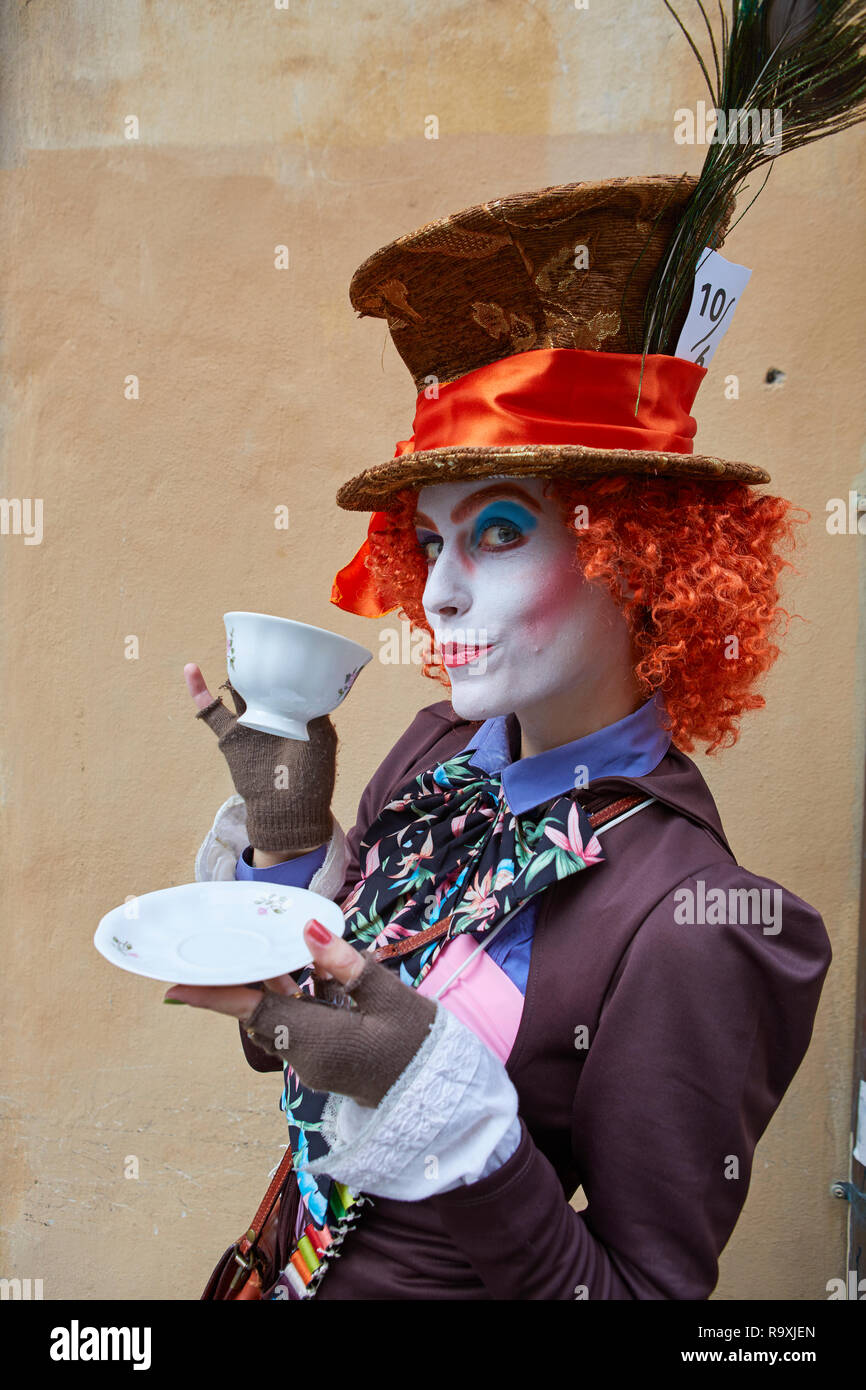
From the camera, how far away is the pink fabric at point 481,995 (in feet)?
3.61

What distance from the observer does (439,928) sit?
1.19 meters

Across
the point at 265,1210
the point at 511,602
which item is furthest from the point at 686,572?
the point at 265,1210

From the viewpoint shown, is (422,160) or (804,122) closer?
(804,122)

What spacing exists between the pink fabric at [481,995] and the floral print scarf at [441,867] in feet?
0.07

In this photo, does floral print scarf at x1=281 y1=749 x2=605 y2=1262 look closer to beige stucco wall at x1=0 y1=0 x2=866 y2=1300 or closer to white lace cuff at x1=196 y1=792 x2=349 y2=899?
white lace cuff at x1=196 y1=792 x2=349 y2=899

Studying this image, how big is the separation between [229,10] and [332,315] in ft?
2.48

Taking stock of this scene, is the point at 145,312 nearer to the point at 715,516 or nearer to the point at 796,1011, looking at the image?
the point at 715,516

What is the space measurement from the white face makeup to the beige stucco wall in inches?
45.7

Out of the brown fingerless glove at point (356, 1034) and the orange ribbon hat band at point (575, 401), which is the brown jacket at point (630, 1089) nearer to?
the brown fingerless glove at point (356, 1034)

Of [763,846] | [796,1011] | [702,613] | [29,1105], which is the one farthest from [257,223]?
[29,1105]

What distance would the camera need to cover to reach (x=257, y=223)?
92.0 inches

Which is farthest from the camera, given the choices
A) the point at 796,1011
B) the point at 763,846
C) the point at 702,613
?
the point at 763,846

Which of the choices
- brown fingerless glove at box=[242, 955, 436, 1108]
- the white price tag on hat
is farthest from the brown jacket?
the white price tag on hat

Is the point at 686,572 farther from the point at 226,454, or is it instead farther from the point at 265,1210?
the point at 226,454
